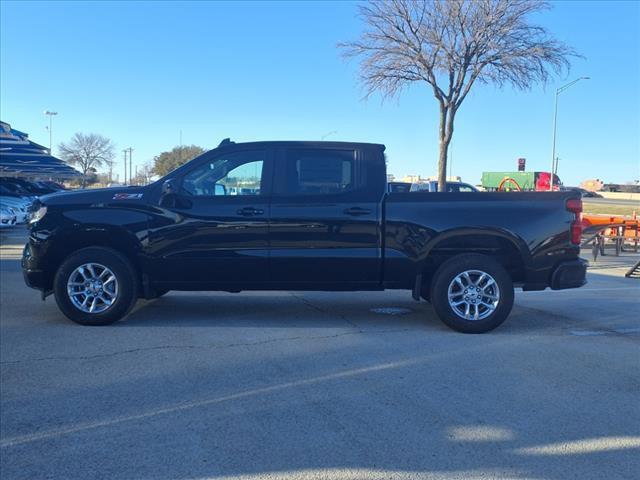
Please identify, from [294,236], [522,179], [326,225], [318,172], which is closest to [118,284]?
[294,236]

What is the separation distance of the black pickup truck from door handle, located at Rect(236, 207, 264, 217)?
16mm

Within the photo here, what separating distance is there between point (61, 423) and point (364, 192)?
395 centimetres

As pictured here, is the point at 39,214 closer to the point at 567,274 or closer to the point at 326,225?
the point at 326,225

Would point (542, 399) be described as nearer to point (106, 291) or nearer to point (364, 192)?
point (364, 192)

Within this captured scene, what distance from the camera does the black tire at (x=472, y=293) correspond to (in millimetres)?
6785

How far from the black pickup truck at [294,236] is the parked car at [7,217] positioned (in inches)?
679

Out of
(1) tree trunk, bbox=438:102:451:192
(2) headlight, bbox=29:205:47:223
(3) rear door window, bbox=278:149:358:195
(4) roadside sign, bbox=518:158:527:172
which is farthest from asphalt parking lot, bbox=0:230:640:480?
(4) roadside sign, bbox=518:158:527:172

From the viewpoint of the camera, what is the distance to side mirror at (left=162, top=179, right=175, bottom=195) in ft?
22.6

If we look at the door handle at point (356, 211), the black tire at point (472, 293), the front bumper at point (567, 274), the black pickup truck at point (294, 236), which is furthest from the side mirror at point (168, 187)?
the front bumper at point (567, 274)

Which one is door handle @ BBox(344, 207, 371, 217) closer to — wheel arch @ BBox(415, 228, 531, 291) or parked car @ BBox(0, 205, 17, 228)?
wheel arch @ BBox(415, 228, 531, 291)

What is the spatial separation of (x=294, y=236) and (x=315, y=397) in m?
2.47

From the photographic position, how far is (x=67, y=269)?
22.6 feet

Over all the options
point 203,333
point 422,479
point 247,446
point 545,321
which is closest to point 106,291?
point 203,333

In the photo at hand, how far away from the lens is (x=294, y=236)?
688 centimetres
